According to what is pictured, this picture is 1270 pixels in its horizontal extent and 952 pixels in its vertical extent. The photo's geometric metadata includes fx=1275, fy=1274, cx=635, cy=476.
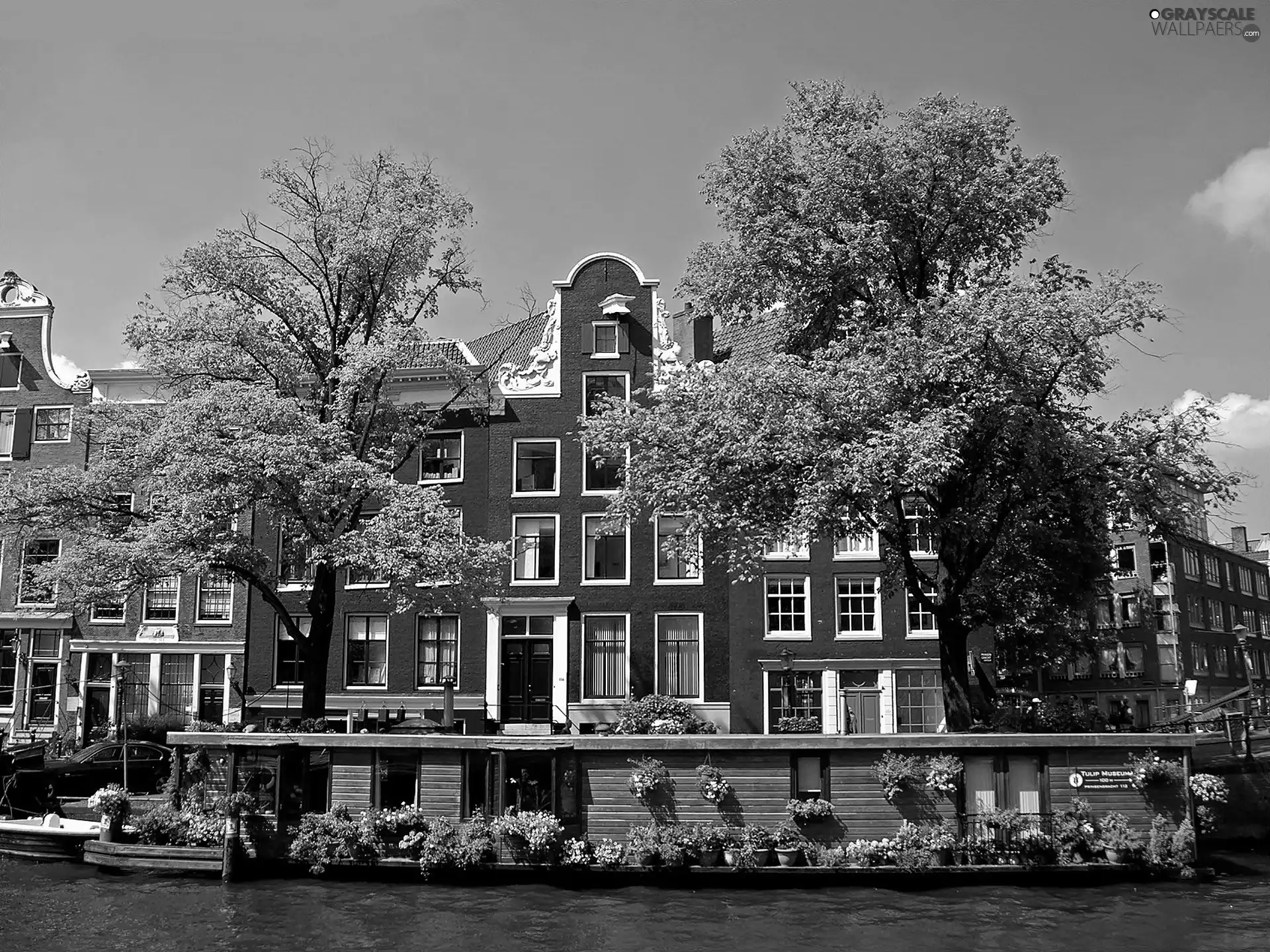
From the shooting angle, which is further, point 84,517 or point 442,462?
point 442,462

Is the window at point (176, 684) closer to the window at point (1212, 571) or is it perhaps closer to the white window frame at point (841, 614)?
the white window frame at point (841, 614)

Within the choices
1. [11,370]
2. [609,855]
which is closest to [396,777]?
[609,855]

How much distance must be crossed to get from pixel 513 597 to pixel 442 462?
5671 millimetres

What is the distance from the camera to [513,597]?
42.7 m

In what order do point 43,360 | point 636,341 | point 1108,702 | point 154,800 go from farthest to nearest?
1. point 1108,702
2. point 43,360
3. point 636,341
4. point 154,800

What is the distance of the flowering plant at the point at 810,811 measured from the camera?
26.5 meters

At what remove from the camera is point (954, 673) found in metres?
30.7

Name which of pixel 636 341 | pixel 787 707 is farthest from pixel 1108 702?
pixel 636 341

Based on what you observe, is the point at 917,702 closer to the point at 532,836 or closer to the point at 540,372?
the point at 540,372

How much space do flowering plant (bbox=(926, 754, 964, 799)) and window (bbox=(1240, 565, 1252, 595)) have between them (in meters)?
52.8

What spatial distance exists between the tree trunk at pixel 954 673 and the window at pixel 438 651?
18497 millimetres

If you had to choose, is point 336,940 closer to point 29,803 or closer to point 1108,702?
point 29,803

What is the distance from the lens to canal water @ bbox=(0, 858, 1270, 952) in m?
21.2

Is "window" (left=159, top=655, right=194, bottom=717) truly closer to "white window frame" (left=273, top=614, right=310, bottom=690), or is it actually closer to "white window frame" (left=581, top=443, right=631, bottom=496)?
"white window frame" (left=273, top=614, right=310, bottom=690)
